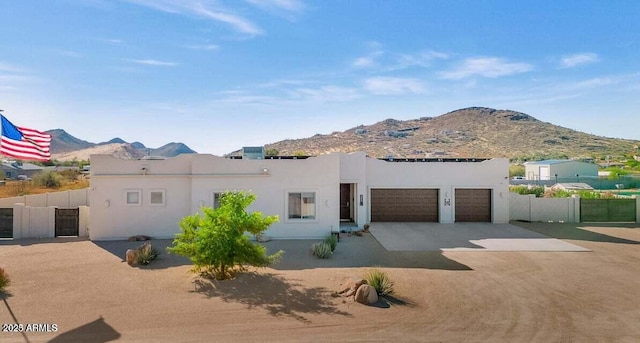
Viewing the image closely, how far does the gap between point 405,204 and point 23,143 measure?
18.4 metres

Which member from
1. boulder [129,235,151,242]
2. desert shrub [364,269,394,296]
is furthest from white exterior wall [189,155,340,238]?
desert shrub [364,269,394,296]

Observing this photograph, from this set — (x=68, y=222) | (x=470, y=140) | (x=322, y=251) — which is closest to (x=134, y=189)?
(x=68, y=222)

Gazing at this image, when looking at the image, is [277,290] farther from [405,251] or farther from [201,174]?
[201,174]

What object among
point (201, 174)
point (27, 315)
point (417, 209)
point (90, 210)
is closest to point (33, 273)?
point (27, 315)

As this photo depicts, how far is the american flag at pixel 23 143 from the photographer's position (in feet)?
48.7

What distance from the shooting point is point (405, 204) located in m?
23.0

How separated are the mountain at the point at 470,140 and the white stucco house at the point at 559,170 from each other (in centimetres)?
1640

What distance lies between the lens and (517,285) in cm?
1133

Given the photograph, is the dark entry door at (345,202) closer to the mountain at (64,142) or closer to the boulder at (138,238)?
the boulder at (138,238)

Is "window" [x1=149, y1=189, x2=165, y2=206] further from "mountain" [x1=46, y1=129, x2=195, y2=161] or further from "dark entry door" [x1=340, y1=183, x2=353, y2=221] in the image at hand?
"mountain" [x1=46, y1=129, x2=195, y2=161]

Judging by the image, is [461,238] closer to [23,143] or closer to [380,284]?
[380,284]

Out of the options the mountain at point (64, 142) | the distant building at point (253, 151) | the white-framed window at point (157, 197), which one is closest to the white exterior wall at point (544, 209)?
the distant building at point (253, 151)

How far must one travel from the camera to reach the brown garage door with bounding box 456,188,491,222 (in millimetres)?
23062

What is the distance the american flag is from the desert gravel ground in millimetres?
3855
